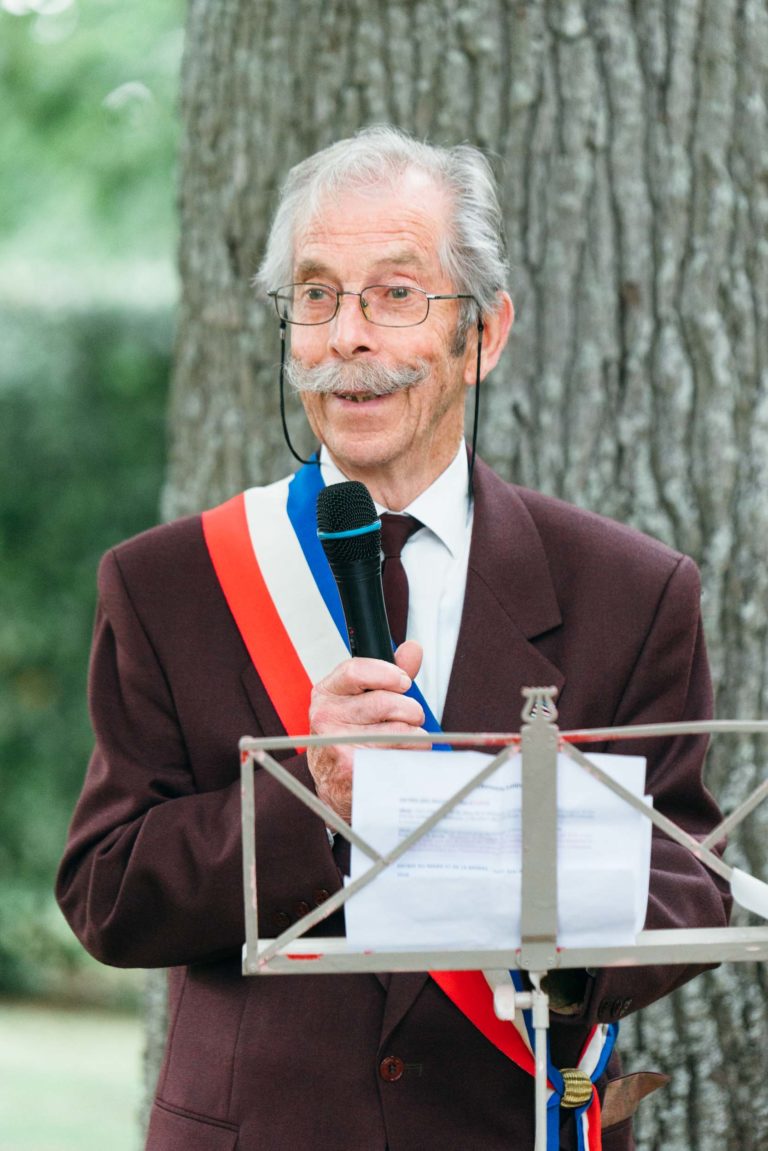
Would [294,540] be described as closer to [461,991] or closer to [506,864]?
[461,991]

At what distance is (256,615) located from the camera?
8.36 ft

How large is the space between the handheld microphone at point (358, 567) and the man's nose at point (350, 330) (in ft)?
1.36

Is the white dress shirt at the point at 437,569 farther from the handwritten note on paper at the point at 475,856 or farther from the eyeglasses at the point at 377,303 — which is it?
the handwritten note on paper at the point at 475,856

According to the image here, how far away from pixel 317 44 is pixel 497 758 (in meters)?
2.31

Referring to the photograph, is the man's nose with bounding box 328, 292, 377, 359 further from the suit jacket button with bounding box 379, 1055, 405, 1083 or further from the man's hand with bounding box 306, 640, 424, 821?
the suit jacket button with bounding box 379, 1055, 405, 1083

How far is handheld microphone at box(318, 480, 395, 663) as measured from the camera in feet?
6.77

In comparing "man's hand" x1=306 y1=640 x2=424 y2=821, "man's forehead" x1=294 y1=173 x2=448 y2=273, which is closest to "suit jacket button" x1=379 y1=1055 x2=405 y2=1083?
"man's hand" x1=306 y1=640 x2=424 y2=821

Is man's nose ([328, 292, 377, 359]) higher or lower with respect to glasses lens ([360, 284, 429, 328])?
lower

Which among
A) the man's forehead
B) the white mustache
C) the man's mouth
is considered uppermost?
the man's forehead

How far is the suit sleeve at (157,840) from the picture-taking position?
2271 millimetres

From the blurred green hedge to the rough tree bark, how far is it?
5772mm

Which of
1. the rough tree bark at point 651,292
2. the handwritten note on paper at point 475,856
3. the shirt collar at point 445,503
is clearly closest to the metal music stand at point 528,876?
the handwritten note on paper at point 475,856

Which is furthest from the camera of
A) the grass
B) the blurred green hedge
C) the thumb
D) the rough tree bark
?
the blurred green hedge

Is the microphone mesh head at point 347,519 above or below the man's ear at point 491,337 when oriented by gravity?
below
